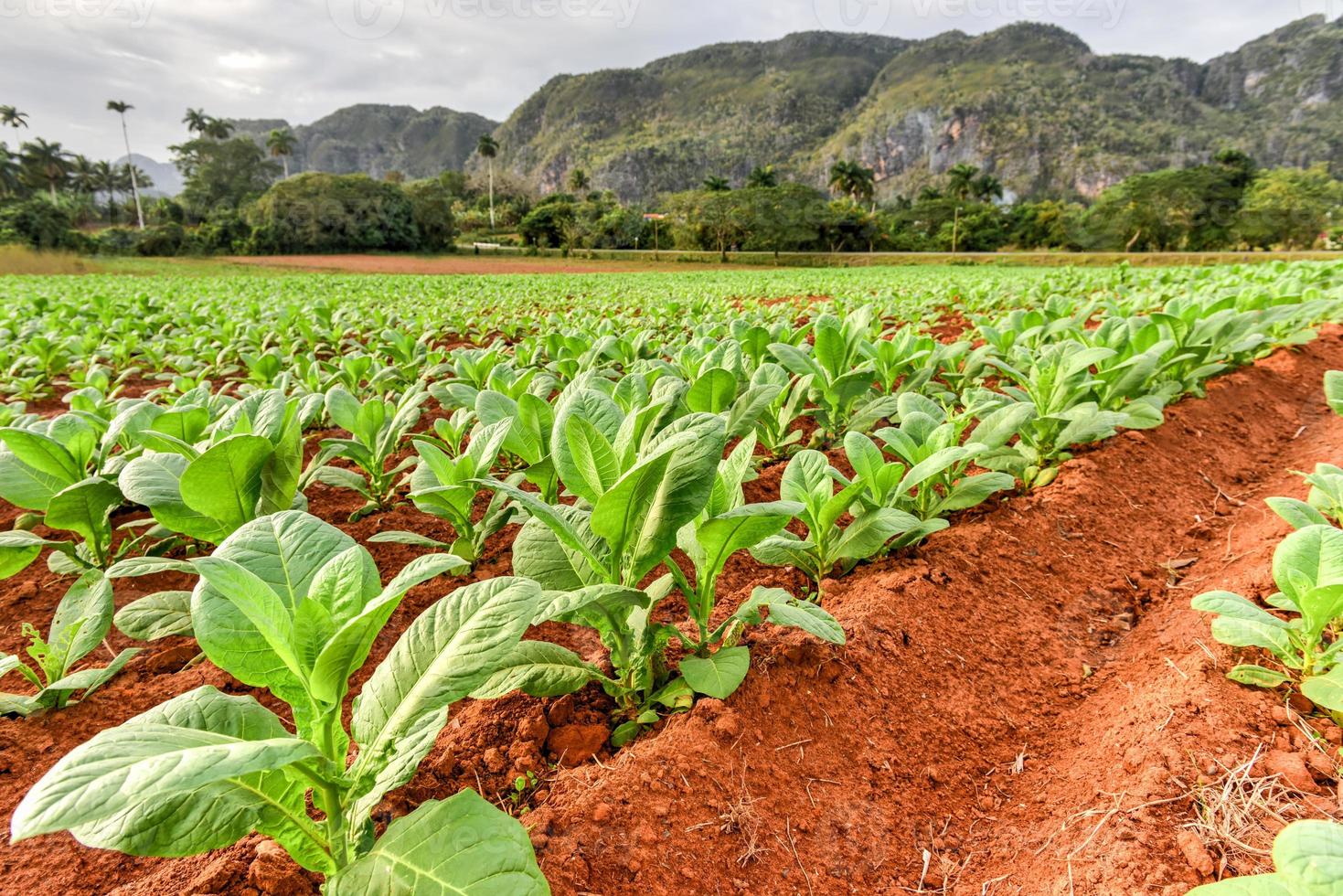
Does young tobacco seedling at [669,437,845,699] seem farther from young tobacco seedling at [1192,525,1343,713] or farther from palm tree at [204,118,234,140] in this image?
palm tree at [204,118,234,140]

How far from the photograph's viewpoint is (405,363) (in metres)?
4.80

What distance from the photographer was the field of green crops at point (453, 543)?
2.99ft

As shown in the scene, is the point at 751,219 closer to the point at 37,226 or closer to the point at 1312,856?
the point at 37,226

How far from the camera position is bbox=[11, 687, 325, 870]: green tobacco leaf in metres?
0.65

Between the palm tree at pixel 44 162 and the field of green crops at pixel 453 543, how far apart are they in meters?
113

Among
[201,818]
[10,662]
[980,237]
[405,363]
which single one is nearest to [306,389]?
[405,363]

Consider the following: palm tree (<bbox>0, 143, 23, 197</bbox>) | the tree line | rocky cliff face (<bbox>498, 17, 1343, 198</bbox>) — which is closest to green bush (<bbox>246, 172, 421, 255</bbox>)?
the tree line

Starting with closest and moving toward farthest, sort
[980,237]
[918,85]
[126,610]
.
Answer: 1. [126,610]
2. [980,237]
3. [918,85]

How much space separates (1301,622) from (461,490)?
7.18 feet

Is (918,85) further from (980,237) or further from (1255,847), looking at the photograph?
(1255,847)

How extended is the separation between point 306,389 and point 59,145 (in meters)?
119

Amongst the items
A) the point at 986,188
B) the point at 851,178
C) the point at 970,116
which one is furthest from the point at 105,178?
the point at 970,116

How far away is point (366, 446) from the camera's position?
101 inches

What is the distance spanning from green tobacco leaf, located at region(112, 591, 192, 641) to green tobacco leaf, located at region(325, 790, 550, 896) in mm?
1080
